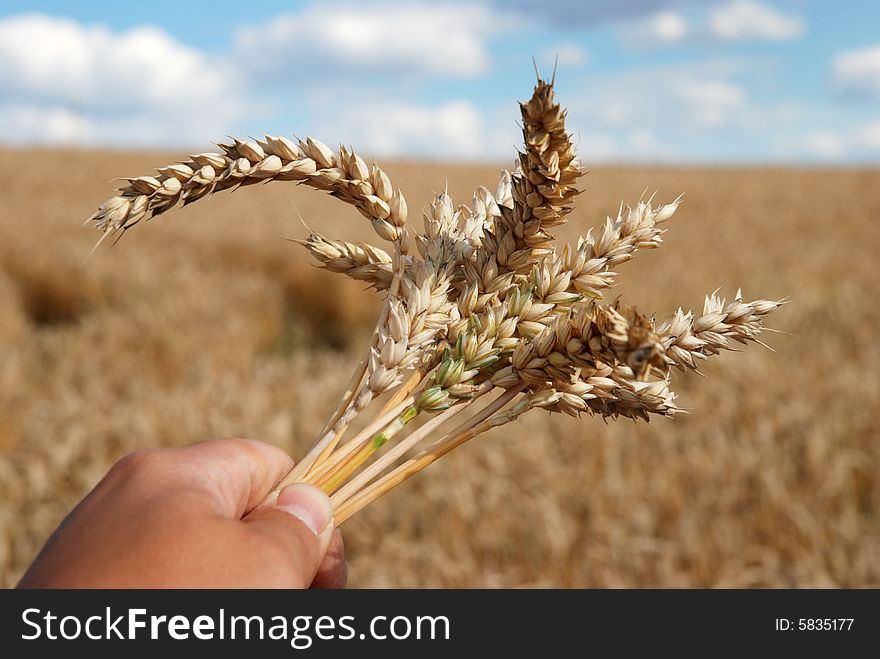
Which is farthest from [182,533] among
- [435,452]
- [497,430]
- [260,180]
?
[497,430]

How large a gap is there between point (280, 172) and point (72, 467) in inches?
193

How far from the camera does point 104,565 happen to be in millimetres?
831

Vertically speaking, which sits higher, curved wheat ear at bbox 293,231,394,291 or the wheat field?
curved wheat ear at bbox 293,231,394,291

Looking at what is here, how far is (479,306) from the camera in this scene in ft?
3.01

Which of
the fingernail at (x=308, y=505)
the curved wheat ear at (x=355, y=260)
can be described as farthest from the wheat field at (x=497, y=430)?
the fingernail at (x=308, y=505)

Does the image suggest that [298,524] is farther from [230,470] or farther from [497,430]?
[497,430]

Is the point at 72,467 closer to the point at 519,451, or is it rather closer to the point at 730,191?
the point at 519,451

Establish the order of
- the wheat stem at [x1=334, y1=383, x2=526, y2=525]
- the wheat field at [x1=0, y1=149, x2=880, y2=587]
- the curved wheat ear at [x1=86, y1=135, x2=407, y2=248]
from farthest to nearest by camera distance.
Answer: the wheat field at [x1=0, y1=149, x2=880, y2=587]
the wheat stem at [x1=334, y1=383, x2=526, y2=525]
the curved wheat ear at [x1=86, y1=135, x2=407, y2=248]

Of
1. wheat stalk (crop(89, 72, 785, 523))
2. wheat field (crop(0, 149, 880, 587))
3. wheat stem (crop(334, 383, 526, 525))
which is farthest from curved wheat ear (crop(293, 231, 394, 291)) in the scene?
wheat field (crop(0, 149, 880, 587))

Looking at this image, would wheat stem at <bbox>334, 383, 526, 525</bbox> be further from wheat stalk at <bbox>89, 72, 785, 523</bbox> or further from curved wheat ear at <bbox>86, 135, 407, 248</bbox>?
curved wheat ear at <bbox>86, 135, 407, 248</bbox>

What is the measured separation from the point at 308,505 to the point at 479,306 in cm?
33

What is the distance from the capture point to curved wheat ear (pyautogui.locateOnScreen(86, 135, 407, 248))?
744 millimetres

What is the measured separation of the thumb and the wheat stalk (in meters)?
0.02

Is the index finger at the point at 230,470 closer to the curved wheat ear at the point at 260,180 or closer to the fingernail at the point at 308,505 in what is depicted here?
the fingernail at the point at 308,505
